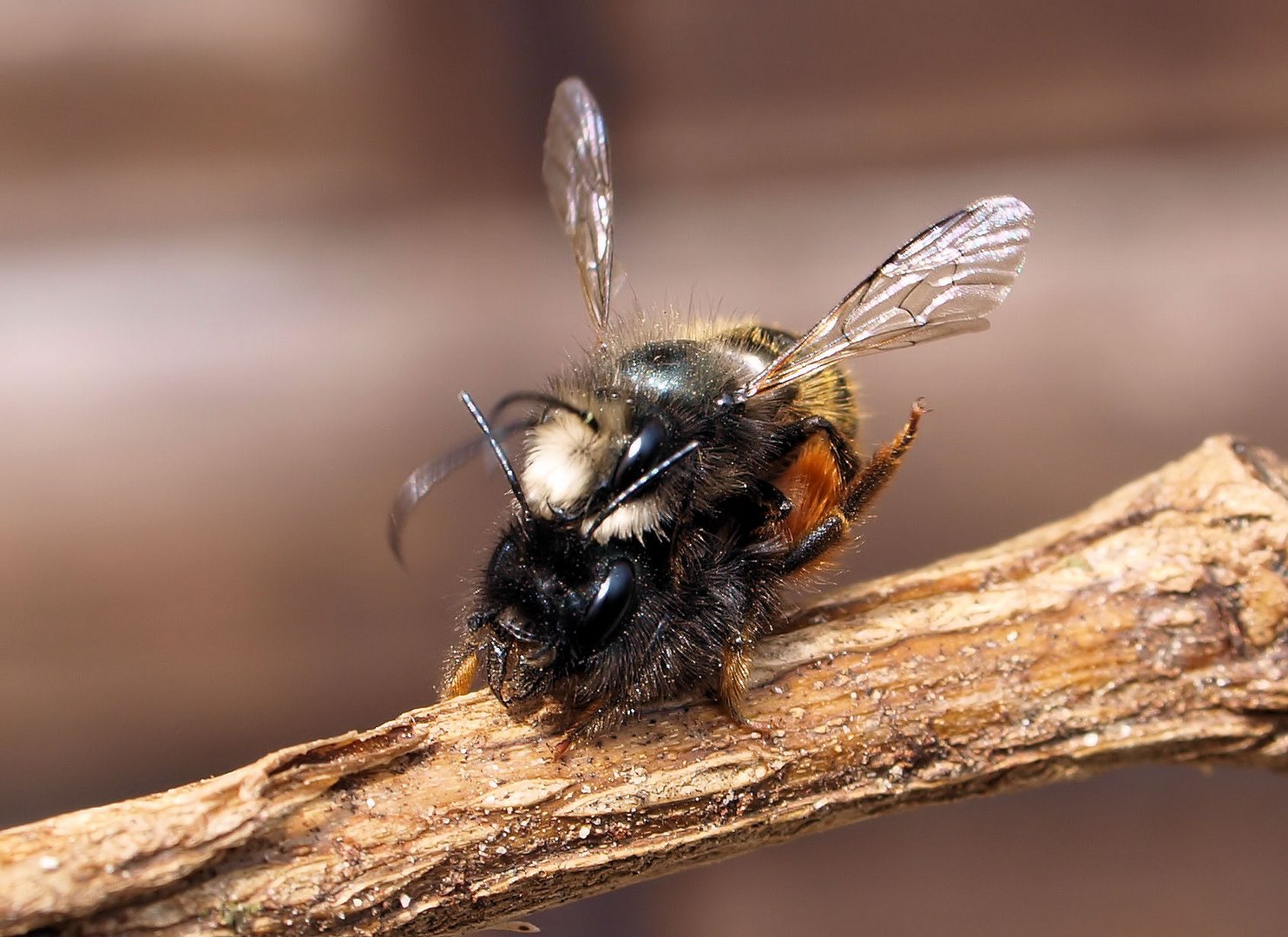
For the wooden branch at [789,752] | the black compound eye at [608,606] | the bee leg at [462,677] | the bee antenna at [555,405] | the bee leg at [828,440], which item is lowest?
the wooden branch at [789,752]

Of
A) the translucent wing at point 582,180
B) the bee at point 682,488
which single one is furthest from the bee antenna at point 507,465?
the translucent wing at point 582,180

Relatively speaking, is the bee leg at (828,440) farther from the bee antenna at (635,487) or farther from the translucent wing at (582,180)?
the translucent wing at (582,180)

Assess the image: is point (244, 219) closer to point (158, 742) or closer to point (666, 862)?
point (158, 742)

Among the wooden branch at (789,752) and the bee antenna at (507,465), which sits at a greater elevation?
the bee antenna at (507,465)

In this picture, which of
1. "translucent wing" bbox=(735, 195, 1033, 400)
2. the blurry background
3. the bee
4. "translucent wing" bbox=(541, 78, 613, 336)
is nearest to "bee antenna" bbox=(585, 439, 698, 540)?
the bee

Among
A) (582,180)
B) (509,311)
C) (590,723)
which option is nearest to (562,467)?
(590,723)

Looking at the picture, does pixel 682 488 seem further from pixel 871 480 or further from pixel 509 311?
pixel 509 311

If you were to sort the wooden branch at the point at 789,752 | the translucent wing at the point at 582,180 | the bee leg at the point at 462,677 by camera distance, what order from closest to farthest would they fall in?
the wooden branch at the point at 789,752
the bee leg at the point at 462,677
the translucent wing at the point at 582,180
